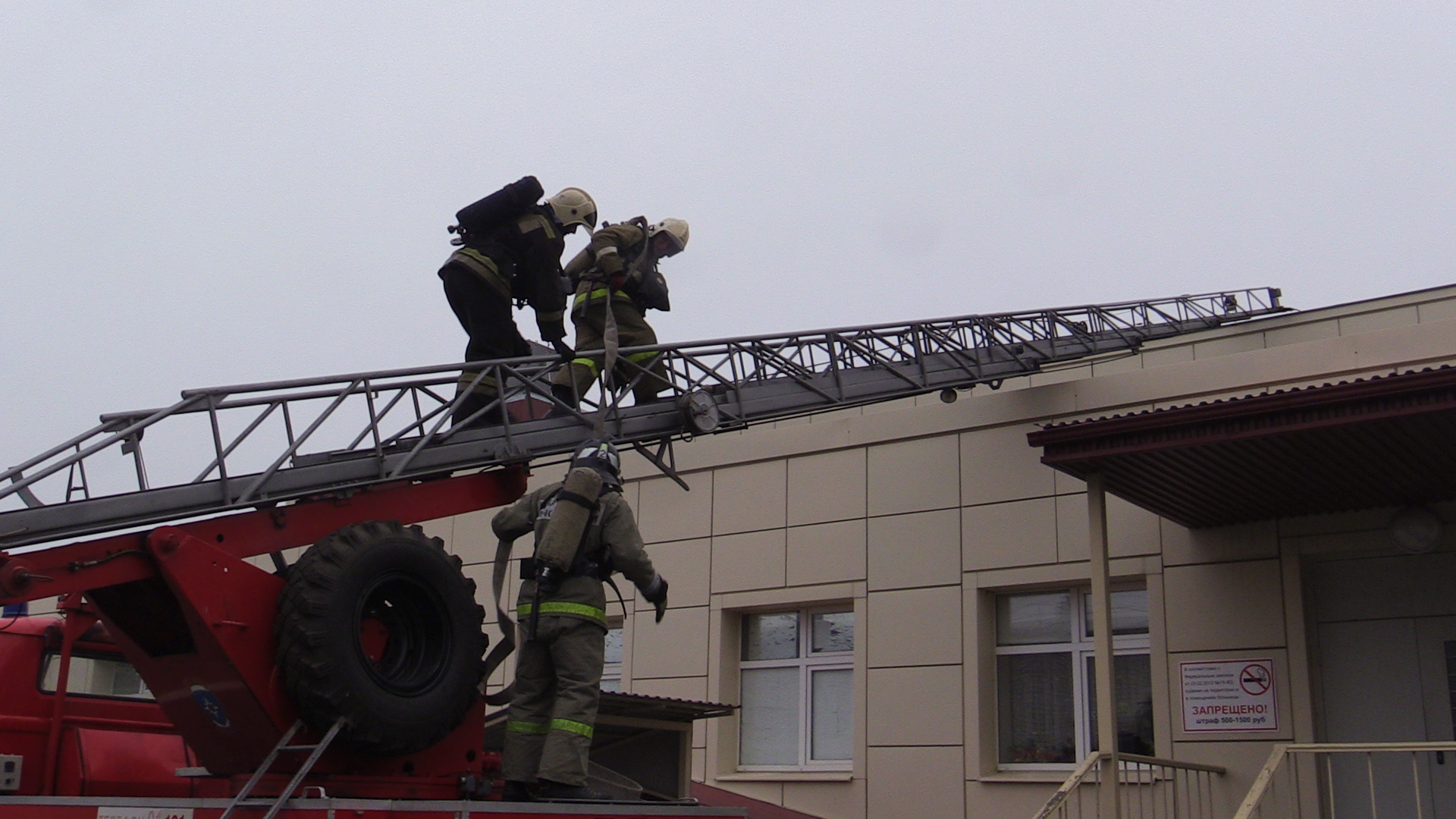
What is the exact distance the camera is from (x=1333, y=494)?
8.13 metres

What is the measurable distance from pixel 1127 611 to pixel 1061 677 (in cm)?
68

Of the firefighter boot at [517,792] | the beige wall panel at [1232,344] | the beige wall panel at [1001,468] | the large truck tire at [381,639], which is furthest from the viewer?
the beige wall panel at [1232,344]

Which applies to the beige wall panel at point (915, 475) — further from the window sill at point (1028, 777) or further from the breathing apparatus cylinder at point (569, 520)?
the breathing apparatus cylinder at point (569, 520)

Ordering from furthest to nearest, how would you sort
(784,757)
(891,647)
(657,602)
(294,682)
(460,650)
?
1. (784,757)
2. (891,647)
3. (657,602)
4. (460,650)
5. (294,682)

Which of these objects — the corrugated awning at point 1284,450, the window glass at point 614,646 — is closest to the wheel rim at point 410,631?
the corrugated awning at point 1284,450

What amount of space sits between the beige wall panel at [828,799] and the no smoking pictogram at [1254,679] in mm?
2933

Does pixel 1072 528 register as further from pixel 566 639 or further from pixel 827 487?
pixel 566 639

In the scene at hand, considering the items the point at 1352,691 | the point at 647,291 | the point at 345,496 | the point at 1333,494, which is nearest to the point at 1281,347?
the point at 1333,494

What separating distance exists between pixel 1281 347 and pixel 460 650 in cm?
623

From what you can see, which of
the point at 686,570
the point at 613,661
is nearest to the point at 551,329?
the point at 686,570

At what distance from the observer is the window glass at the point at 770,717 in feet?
35.6

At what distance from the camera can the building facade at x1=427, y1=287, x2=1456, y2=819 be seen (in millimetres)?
8477

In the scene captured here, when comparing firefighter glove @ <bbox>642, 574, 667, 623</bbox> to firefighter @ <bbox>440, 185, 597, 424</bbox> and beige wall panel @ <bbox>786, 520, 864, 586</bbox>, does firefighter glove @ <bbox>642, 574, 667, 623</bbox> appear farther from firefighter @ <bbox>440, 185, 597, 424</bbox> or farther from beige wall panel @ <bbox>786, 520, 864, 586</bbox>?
beige wall panel @ <bbox>786, 520, 864, 586</bbox>

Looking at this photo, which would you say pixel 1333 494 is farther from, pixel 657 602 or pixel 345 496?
pixel 345 496
